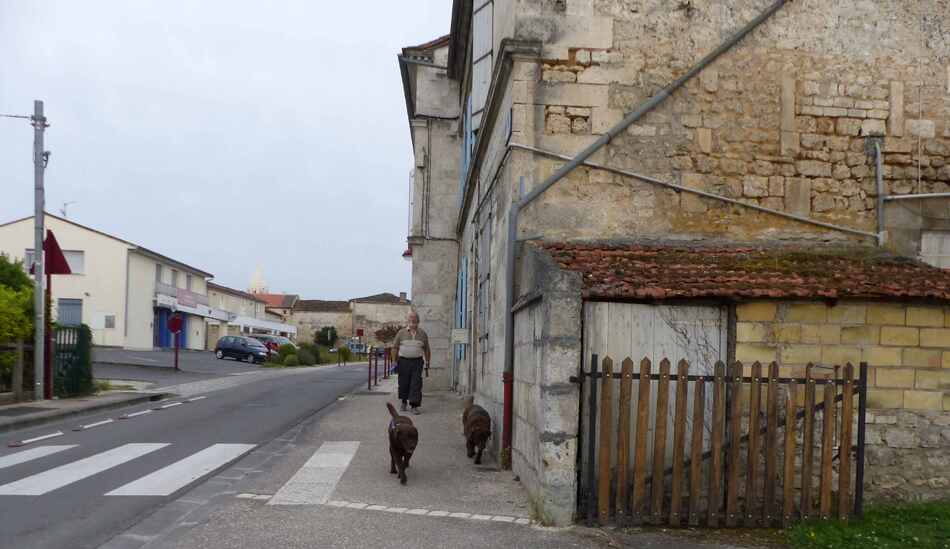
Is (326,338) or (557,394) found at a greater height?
(557,394)

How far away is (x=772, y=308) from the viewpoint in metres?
6.59

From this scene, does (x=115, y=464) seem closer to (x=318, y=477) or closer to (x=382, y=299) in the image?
(x=318, y=477)

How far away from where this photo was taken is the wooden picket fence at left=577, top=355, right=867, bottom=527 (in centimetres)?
594

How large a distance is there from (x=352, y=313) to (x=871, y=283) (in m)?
84.3

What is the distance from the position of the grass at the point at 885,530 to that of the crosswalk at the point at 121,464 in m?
5.04

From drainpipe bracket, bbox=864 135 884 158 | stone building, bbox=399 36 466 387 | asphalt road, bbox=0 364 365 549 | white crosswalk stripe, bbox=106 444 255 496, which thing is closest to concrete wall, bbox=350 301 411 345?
stone building, bbox=399 36 466 387

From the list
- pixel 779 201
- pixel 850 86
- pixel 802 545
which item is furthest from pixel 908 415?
pixel 850 86

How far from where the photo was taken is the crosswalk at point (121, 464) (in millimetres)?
7113

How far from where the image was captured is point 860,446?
6160 mm

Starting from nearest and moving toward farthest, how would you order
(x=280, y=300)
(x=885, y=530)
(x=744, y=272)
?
(x=885, y=530) → (x=744, y=272) → (x=280, y=300)

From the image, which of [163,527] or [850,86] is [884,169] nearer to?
[850,86]

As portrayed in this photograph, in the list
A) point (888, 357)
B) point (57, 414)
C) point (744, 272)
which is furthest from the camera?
point (57, 414)

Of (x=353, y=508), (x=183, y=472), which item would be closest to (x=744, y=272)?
(x=353, y=508)

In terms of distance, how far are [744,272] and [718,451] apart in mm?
1677
